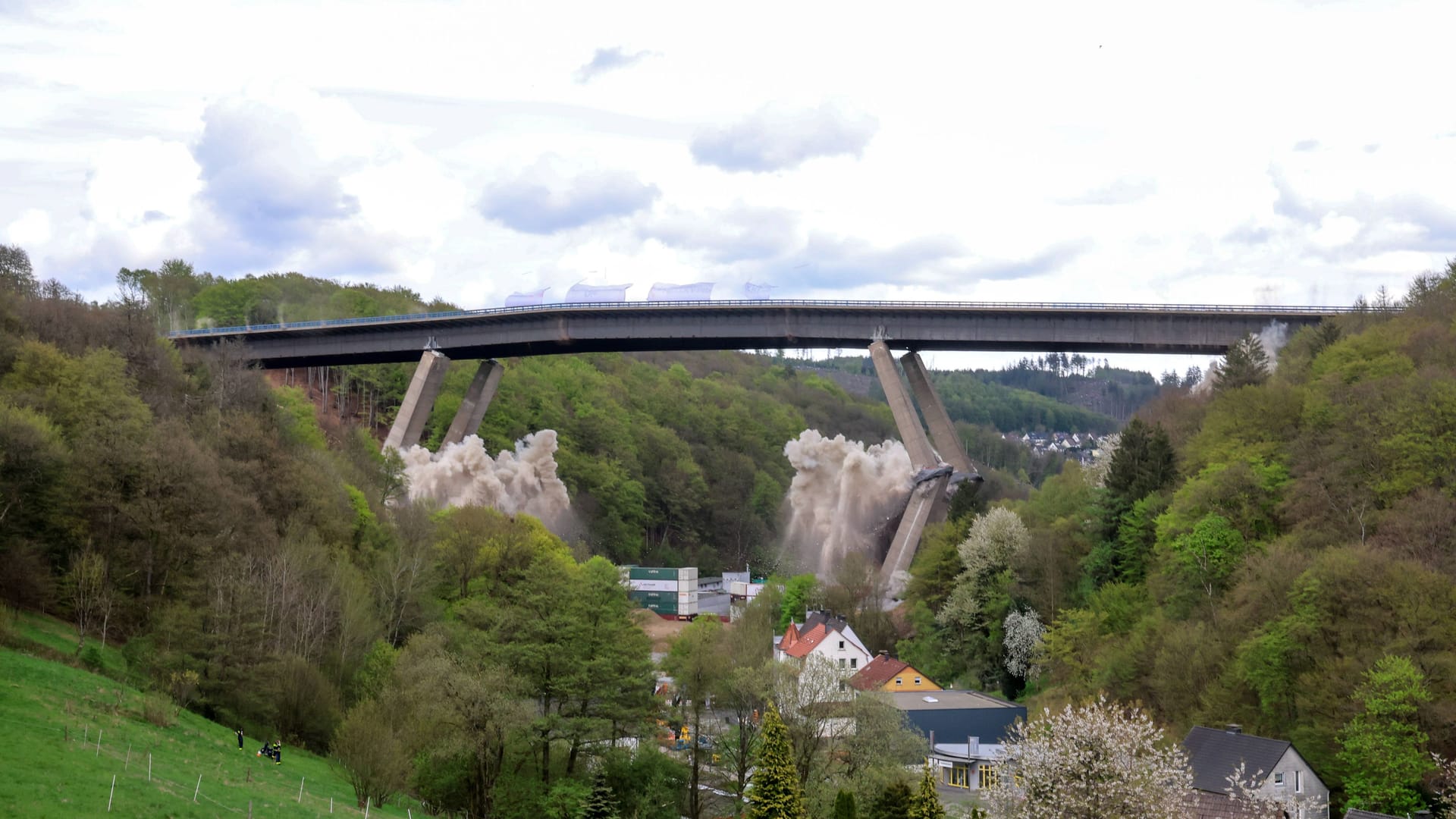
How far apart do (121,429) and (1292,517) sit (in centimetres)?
3469

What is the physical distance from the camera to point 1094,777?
27.7m

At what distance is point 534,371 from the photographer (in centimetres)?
12325

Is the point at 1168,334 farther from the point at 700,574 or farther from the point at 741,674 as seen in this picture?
the point at 700,574

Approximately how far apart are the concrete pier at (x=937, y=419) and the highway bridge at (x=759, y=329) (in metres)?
1.03

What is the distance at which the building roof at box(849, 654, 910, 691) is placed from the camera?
163 feet

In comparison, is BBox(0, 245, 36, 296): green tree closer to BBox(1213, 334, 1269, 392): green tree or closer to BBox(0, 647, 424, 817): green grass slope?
BBox(0, 647, 424, 817): green grass slope

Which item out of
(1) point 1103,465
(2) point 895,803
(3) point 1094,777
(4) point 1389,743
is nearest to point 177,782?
(2) point 895,803

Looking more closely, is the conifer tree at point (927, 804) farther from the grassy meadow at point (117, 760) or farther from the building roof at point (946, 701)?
the building roof at point (946, 701)

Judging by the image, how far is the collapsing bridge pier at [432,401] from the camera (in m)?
77.1

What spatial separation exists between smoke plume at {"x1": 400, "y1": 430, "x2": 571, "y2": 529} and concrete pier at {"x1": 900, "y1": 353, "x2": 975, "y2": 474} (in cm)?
2364

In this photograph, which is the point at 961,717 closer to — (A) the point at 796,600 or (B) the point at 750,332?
(A) the point at 796,600

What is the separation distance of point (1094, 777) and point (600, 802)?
1245 centimetres

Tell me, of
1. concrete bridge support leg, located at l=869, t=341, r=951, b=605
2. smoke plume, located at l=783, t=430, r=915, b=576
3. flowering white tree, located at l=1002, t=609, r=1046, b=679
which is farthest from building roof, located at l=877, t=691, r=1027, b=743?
smoke plume, located at l=783, t=430, r=915, b=576

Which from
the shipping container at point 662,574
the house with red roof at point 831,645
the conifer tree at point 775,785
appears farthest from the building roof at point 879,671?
the shipping container at point 662,574
